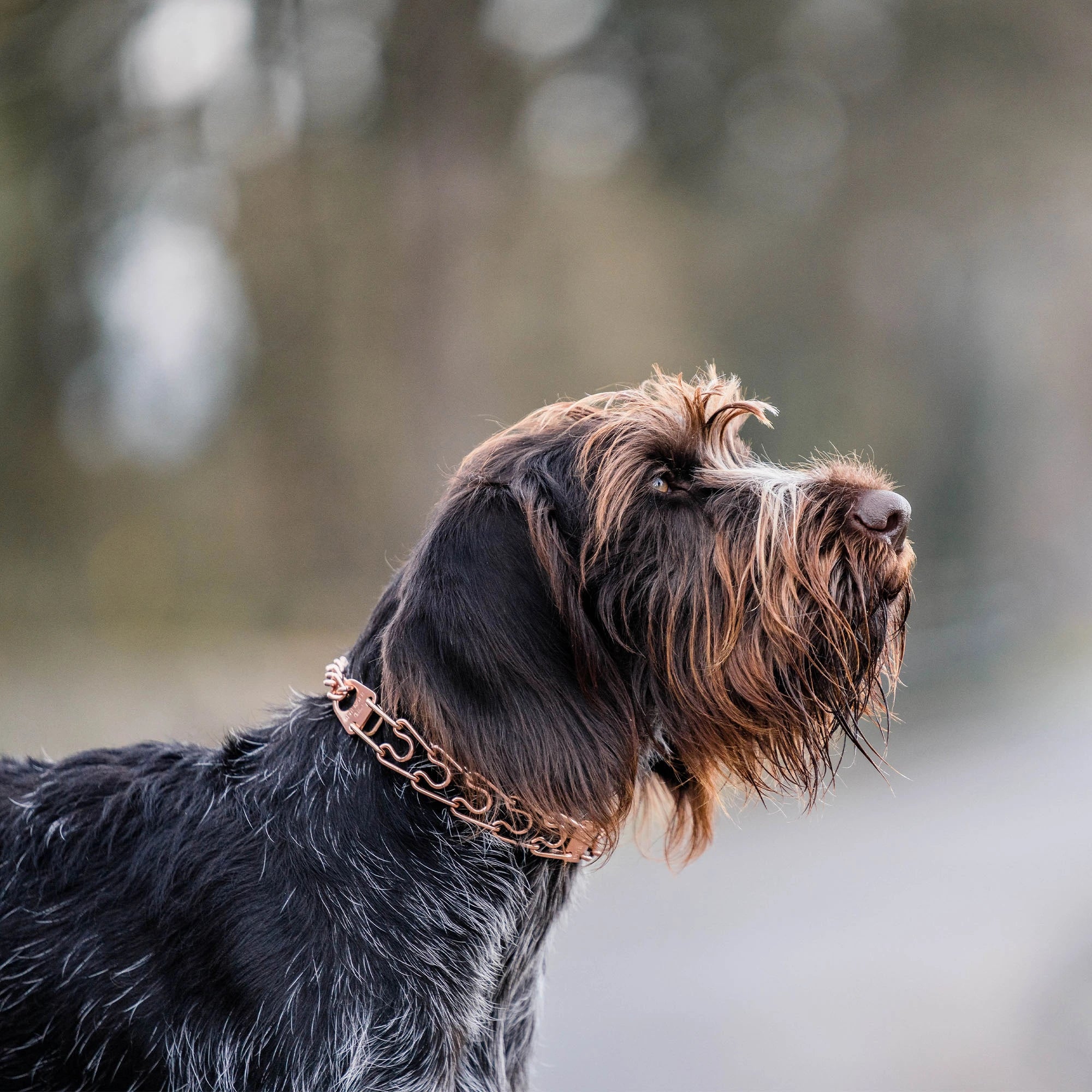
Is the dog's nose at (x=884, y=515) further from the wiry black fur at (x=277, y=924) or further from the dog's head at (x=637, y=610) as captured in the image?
the wiry black fur at (x=277, y=924)

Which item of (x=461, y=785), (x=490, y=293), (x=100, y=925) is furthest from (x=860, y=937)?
(x=490, y=293)

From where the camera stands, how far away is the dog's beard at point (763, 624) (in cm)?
210

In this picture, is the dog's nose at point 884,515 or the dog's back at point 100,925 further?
the dog's nose at point 884,515

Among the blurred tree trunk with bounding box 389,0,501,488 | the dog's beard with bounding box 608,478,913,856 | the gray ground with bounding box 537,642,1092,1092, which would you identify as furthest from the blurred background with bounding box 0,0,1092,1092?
the dog's beard with bounding box 608,478,913,856

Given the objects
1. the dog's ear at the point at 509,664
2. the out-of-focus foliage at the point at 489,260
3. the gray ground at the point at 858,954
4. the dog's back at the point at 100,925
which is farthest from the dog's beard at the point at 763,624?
the out-of-focus foliage at the point at 489,260

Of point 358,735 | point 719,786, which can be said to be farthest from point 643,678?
point 358,735

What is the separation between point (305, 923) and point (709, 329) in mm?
8793

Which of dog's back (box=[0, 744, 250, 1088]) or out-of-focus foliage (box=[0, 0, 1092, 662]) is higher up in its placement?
out-of-focus foliage (box=[0, 0, 1092, 662])

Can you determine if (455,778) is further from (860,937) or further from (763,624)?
(860,937)

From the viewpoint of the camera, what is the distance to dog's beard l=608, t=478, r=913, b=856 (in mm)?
2096

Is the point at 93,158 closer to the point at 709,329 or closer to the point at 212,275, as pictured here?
the point at 212,275

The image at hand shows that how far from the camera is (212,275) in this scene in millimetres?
9117

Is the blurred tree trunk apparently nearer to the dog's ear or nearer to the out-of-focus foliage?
the out-of-focus foliage

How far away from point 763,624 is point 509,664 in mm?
524
